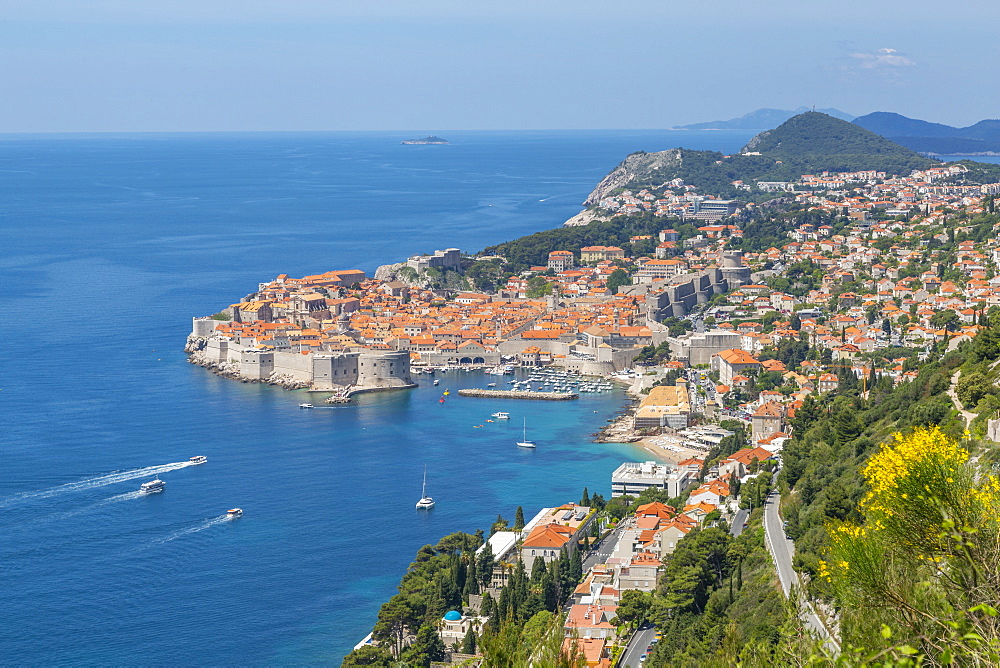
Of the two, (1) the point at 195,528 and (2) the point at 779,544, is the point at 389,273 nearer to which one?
(1) the point at 195,528

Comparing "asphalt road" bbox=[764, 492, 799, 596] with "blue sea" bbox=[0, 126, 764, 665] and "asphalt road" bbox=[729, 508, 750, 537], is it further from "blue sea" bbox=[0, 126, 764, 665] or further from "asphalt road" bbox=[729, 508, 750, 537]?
"blue sea" bbox=[0, 126, 764, 665]

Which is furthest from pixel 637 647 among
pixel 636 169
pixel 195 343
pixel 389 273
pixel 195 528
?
pixel 636 169

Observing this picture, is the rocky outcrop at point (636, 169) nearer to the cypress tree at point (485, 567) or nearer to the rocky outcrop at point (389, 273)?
the rocky outcrop at point (389, 273)

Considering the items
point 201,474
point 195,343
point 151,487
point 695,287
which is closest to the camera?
point 151,487

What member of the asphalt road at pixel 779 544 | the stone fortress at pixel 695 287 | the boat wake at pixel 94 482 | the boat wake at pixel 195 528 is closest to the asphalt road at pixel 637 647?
the asphalt road at pixel 779 544

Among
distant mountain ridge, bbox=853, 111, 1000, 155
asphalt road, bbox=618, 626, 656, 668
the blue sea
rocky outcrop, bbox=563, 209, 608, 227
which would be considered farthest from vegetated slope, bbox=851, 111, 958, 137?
asphalt road, bbox=618, 626, 656, 668

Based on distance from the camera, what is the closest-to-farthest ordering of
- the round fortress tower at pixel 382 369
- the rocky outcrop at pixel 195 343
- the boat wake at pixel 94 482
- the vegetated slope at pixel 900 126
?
the boat wake at pixel 94 482
the round fortress tower at pixel 382 369
the rocky outcrop at pixel 195 343
the vegetated slope at pixel 900 126
